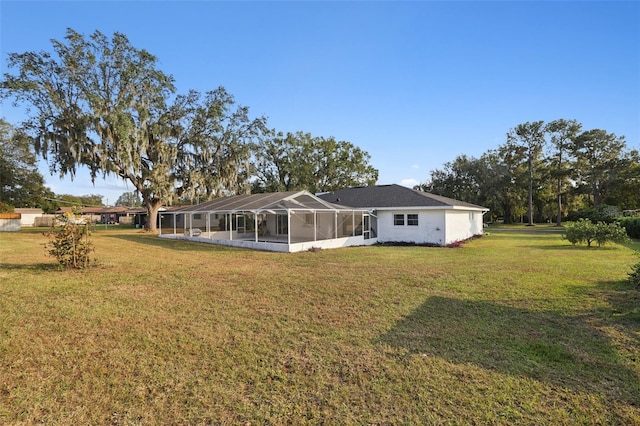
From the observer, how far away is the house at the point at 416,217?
16.4 meters

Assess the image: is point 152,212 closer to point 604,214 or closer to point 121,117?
point 121,117

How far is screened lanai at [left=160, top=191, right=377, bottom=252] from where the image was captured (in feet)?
47.8

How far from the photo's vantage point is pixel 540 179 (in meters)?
38.7

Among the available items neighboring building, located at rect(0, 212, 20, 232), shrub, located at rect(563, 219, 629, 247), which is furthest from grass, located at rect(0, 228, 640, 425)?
neighboring building, located at rect(0, 212, 20, 232)

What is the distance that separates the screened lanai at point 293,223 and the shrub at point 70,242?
263 inches

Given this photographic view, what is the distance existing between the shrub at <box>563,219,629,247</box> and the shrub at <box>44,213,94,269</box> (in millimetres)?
18795

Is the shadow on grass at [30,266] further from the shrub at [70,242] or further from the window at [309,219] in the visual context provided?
the window at [309,219]

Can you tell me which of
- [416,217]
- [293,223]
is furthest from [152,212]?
[416,217]

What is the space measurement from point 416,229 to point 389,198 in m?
2.69

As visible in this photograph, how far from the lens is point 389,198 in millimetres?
18844

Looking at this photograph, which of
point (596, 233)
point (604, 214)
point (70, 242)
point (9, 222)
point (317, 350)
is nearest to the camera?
point (317, 350)

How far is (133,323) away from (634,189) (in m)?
48.1

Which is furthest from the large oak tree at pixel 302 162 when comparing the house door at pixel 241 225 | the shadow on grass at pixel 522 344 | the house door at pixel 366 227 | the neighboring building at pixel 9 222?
the shadow on grass at pixel 522 344

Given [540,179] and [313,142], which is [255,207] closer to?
[313,142]
